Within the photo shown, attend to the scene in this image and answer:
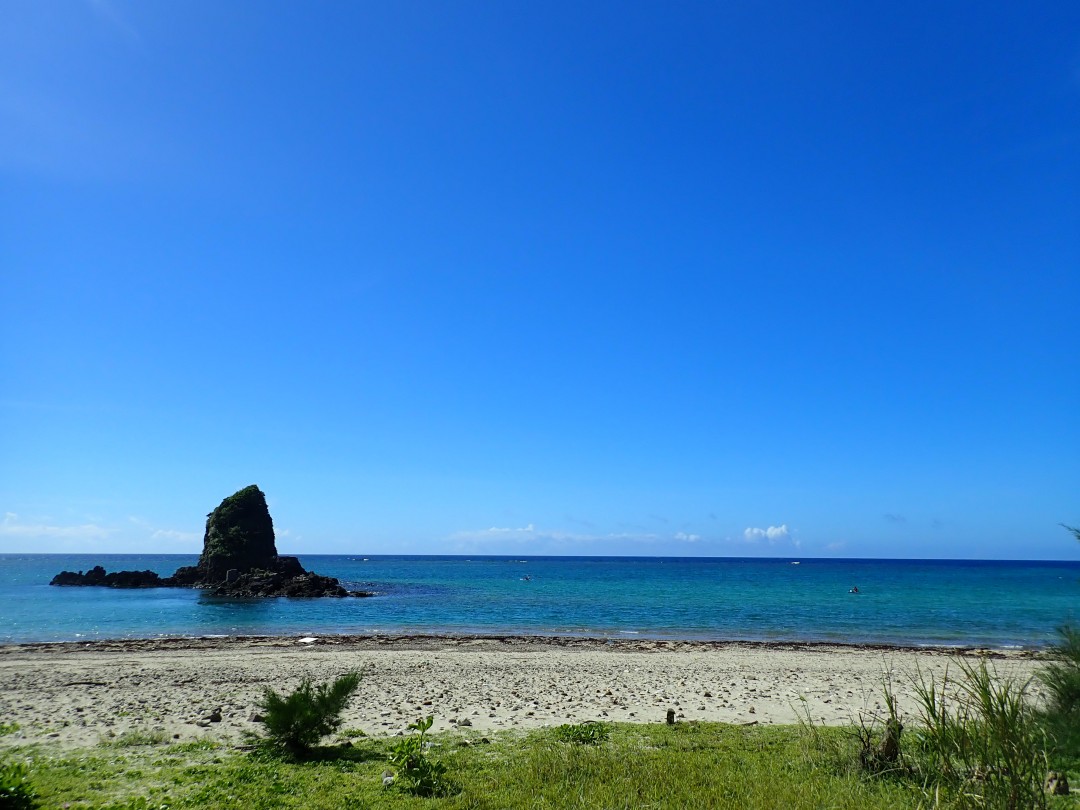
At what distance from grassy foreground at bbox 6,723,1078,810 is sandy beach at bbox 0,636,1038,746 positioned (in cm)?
187

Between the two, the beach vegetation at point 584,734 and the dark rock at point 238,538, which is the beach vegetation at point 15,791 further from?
the dark rock at point 238,538

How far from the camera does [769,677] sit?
2334cm

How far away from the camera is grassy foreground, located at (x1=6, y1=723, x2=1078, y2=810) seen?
348 inches

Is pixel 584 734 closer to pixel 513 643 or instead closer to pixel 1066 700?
pixel 1066 700

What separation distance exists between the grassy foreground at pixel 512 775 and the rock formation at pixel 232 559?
76990 millimetres

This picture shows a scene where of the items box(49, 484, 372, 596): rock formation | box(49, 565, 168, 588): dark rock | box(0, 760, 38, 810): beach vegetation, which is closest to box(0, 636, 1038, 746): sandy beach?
box(0, 760, 38, 810): beach vegetation

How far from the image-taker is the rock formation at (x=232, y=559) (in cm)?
8980

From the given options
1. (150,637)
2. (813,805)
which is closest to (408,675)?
(813,805)

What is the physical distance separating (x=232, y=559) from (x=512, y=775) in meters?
94.6

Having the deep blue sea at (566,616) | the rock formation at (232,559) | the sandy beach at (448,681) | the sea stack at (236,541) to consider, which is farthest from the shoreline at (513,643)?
the sea stack at (236,541)

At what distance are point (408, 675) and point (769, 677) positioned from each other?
13.4 meters

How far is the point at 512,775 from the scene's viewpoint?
33.6 feet

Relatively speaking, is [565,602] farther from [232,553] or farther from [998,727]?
[998,727]

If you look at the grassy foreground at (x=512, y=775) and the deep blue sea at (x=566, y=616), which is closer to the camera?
the grassy foreground at (x=512, y=775)
